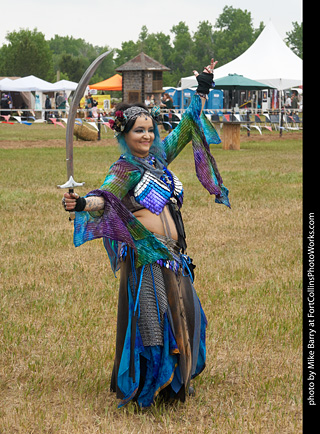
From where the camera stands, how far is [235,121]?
22.3 m

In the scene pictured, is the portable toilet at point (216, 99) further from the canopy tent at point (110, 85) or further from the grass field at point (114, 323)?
the grass field at point (114, 323)

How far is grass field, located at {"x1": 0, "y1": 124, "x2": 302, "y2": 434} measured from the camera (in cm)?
391

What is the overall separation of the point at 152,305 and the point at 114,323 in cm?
167

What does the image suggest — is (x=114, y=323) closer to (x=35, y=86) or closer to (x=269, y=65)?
(x=269, y=65)

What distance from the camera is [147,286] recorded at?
152 inches

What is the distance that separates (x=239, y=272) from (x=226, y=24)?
156157 mm

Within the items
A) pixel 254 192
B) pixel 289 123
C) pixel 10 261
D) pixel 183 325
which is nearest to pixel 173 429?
pixel 183 325

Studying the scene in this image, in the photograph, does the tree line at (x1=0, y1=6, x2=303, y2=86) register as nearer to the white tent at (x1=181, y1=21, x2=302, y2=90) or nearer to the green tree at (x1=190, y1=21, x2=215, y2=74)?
the green tree at (x1=190, y1=21, x2=215, y2=74)

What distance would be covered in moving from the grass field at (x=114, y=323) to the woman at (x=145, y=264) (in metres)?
0.25

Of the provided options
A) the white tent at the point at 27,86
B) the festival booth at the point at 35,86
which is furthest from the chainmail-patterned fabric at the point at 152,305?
the white tent at the point at 27,86

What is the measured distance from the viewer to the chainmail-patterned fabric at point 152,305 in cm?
383

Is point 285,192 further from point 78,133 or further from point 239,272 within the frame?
point 78,133

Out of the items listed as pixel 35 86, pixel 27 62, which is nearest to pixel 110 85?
pixel 35 86

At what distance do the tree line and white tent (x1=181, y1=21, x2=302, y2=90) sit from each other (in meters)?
39.8
